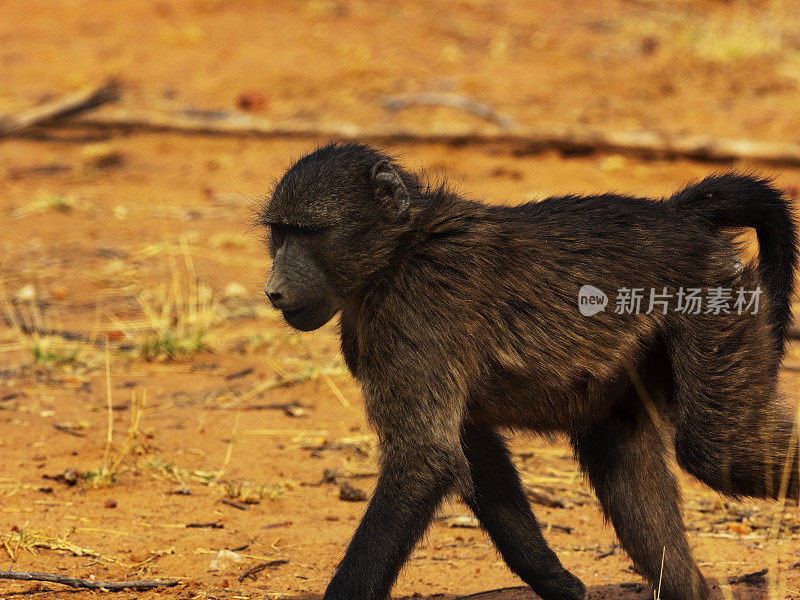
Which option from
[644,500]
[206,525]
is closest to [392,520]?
[644,500]

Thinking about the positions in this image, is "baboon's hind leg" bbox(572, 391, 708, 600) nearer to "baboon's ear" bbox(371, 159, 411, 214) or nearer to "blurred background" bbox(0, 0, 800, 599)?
"blurred background" bbox(0, 0, 800, 599)

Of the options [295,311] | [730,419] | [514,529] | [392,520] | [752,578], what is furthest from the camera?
[752,578]

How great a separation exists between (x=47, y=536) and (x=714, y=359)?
2.62m

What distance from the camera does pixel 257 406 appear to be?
18.4ft

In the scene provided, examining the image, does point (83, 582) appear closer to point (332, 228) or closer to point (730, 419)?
point (332, 228)

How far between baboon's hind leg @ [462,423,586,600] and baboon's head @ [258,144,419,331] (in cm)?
71

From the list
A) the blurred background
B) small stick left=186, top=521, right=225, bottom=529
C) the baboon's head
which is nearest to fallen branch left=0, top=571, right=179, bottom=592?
the blurred background

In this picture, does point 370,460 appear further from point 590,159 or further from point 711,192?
point 590,159

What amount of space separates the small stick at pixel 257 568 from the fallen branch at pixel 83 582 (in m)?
0.34

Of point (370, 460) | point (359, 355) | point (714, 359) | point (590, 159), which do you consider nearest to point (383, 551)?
point (359, 355)

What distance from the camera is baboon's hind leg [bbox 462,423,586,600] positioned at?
11.9ft

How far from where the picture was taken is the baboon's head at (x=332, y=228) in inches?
135

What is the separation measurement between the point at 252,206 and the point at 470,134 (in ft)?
21.3

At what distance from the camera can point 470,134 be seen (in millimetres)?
10539
